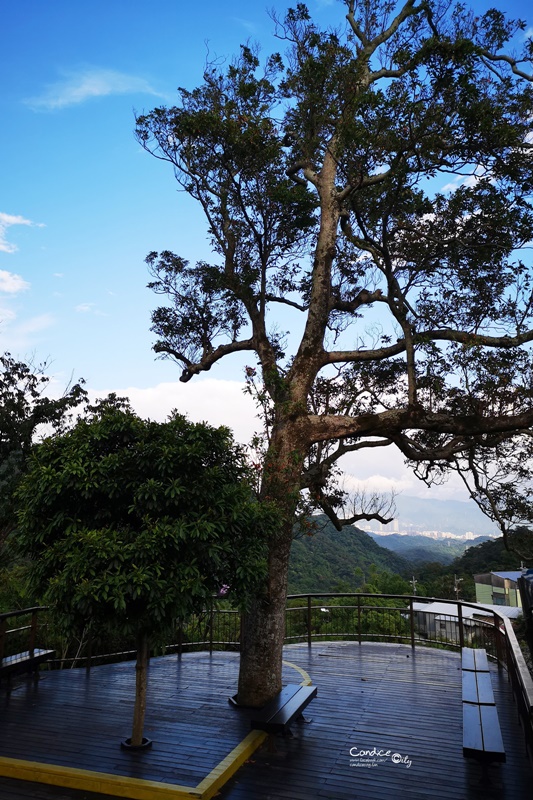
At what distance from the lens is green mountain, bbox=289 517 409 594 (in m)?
35.6

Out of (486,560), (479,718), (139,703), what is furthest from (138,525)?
(486,560)

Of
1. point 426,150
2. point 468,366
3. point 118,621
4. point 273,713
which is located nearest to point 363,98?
point 426,150

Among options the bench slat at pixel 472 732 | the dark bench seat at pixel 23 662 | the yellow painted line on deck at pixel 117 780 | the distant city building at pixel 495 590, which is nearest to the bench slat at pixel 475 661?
the bench slat at pixel 472 732

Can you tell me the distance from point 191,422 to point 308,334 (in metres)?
3.58

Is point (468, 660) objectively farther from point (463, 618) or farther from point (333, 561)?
point (333, 561)

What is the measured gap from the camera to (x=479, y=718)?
6129mm

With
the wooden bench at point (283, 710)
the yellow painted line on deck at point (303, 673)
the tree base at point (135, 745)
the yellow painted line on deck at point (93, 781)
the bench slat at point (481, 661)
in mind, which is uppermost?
the bench slat at point (481, 661)

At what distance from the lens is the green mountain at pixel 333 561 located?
117 ft

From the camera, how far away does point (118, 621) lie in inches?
233

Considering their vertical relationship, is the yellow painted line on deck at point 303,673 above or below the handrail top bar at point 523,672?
below

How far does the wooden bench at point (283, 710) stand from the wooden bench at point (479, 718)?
187 centimetres

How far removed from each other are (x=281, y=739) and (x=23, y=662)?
4.43 meters

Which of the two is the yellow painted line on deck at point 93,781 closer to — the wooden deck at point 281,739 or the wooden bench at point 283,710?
the wooden deck at point 281,739

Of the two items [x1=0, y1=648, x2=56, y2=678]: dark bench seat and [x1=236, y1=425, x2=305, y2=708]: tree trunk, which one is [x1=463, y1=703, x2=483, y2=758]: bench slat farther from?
[x1=0, y1=648, x2=56, y2=678]: dark bench seat
